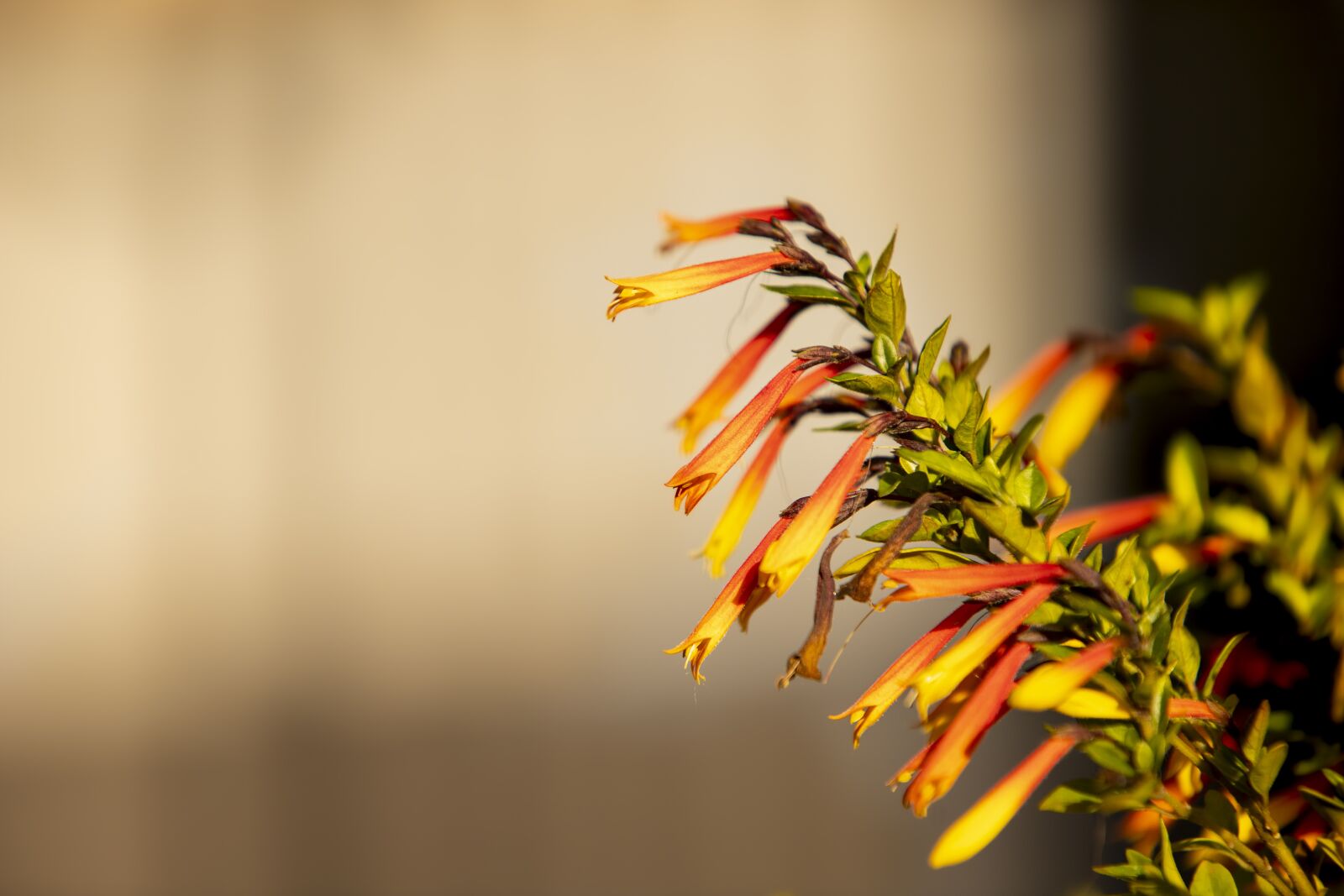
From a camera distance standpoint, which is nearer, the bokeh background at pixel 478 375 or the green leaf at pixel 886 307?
the green leaf at pixel 886 307

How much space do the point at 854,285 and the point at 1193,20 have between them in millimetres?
1192

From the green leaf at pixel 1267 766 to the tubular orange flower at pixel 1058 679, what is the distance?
0.12 ft

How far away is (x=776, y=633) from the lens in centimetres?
113

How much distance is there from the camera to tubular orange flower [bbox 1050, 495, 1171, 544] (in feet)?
0.84

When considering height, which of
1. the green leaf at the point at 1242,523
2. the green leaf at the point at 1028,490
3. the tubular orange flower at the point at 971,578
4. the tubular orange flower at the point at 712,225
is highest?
the tubular orange flower at the point at 712,225

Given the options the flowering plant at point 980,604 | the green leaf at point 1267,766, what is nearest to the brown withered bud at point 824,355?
the flowering plant at point 980,604

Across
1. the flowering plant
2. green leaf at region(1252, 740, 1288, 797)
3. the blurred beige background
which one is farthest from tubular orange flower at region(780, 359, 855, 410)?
the blurred beige background

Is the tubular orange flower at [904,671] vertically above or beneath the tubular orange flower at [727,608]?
beneath

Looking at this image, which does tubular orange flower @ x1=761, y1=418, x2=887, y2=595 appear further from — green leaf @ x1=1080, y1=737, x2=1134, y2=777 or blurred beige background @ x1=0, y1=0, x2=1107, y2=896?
blurred beige background @ x1=0, y1=0, x2=1107, y2=896

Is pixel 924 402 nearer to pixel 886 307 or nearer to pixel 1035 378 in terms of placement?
pixel 886 307

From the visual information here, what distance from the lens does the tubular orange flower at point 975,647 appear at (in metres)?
0.18

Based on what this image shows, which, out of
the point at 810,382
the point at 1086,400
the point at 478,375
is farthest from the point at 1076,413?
the point at 478,375

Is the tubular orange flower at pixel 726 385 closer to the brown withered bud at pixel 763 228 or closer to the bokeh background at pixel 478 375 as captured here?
the brown withered bud at pixel 763 228

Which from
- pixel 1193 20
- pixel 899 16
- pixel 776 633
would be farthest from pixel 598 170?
pixel 1193 20
